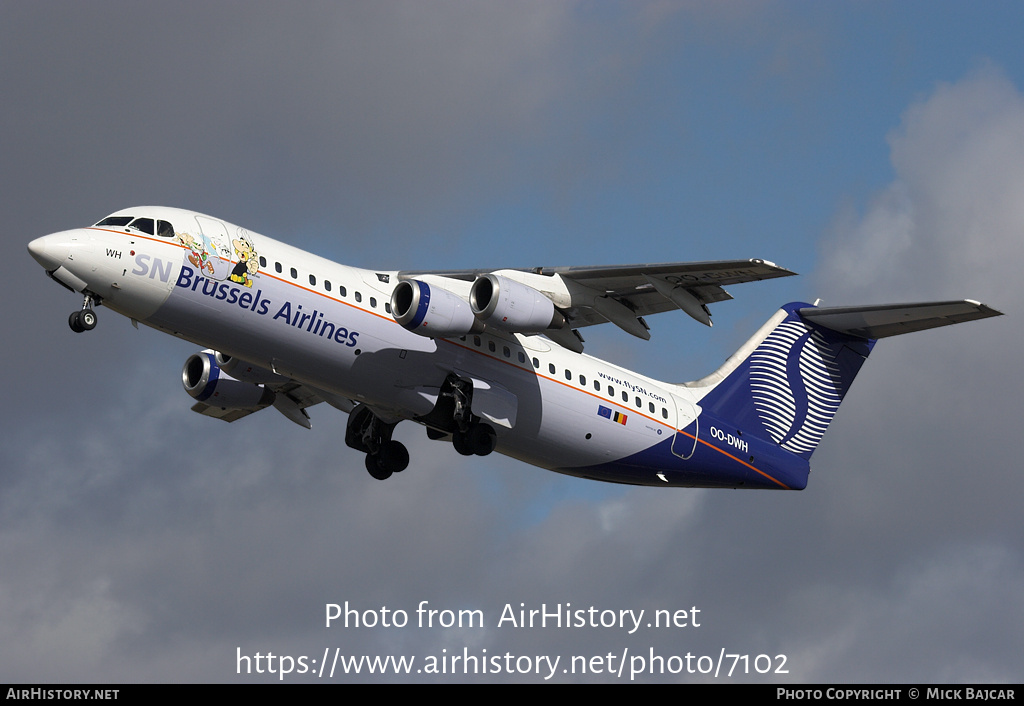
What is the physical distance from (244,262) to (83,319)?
2.17 meters

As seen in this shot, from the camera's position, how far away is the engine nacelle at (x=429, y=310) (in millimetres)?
19719

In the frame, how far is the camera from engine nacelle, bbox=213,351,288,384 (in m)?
22.7

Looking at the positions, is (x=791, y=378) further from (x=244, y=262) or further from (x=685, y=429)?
(x=244, y=262)

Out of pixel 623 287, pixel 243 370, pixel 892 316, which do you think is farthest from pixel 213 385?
pixel 892 316

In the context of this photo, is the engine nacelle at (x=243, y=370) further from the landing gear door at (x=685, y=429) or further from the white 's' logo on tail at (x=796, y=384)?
the white 's' logo on tail at (x=796, y=384)

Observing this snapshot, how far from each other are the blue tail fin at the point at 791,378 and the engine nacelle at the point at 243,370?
6.94 m

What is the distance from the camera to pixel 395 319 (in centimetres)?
2017

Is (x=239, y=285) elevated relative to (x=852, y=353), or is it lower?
lower

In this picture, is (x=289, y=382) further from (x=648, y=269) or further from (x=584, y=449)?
(x=648, y=269)

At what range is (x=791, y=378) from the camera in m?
25.2

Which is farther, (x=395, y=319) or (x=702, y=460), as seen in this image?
(x=702, y=460)
